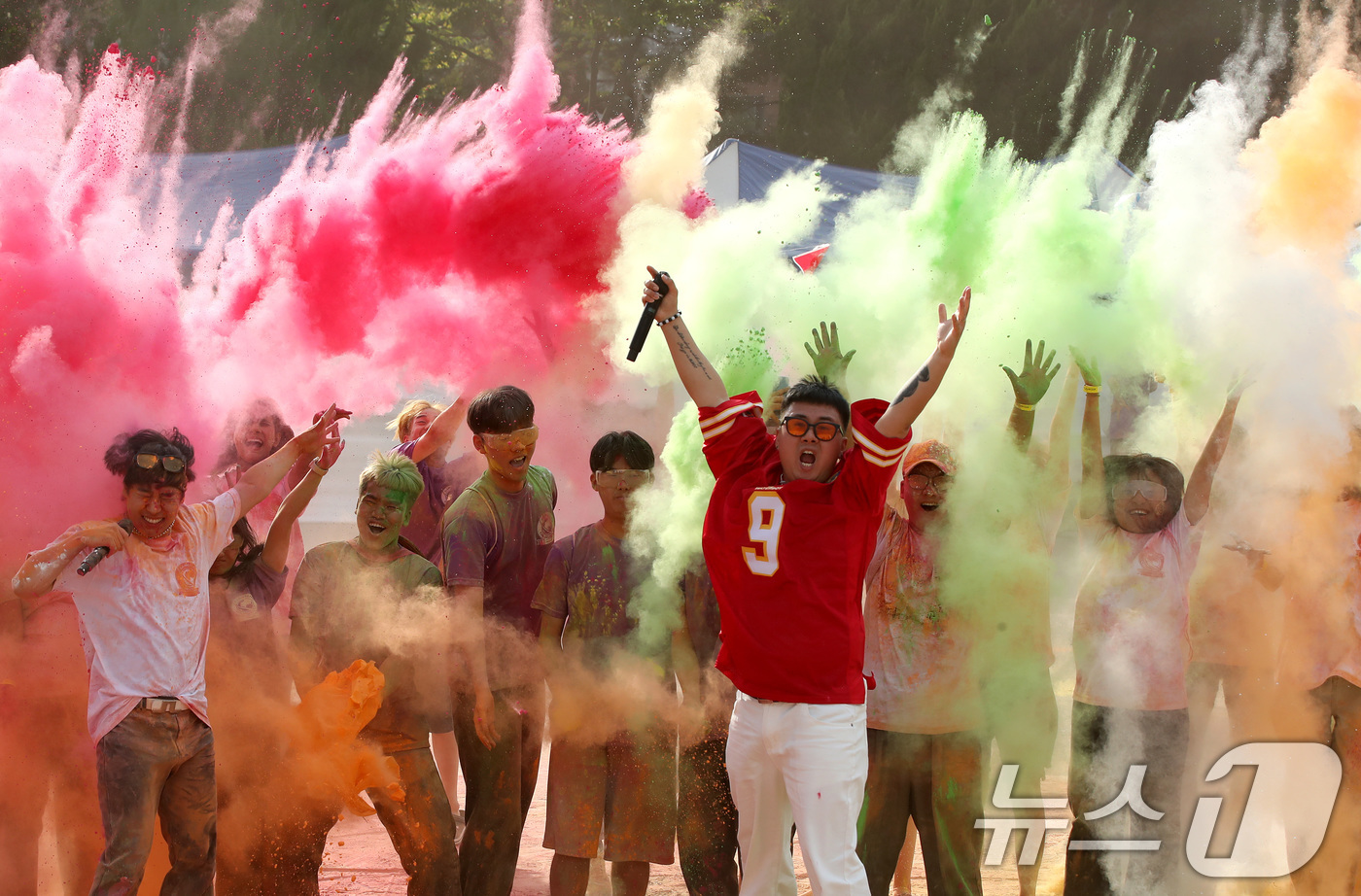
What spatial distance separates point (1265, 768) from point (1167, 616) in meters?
0.83

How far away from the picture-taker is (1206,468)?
3.82 m

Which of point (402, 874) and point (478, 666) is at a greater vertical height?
point (478, 666)

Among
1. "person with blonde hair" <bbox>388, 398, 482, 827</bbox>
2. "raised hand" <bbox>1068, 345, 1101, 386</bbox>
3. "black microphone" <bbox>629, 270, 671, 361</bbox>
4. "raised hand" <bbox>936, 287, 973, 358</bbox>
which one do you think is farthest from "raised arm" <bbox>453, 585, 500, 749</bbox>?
"raised hand" <bbox>1068, 345, 1101, 386</bbox>

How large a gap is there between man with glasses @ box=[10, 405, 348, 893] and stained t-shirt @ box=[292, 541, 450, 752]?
40 centimetres

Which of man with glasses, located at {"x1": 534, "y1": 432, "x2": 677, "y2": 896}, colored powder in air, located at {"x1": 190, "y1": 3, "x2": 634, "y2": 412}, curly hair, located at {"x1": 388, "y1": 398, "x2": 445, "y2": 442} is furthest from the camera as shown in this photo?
curly hair, located at {"x1": 388, "y1": 398, "x2": 445, "y2": 442}

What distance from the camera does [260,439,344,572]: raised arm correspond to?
12.7 ft

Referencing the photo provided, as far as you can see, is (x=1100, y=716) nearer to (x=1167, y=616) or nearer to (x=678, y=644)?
(x=1167, y=616)

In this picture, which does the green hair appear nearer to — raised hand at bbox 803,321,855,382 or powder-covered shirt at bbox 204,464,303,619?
powder-covered shirt at bbox 204,464,303,619

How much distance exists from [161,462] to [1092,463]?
2979 millimetres

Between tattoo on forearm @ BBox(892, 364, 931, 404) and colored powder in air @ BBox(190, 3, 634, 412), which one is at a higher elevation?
colored powder in air @ BBox(190, 3, 634, 412)

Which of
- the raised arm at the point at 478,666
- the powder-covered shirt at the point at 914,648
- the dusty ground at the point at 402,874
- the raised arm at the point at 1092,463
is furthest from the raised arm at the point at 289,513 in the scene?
the raised arm at the point at 1092,463

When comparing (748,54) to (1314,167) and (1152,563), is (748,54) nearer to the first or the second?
(1314,167)

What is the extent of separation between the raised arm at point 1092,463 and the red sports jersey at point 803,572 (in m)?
1.10

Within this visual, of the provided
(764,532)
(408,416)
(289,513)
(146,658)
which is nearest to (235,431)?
(289,513)
